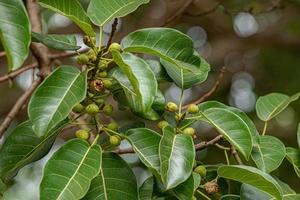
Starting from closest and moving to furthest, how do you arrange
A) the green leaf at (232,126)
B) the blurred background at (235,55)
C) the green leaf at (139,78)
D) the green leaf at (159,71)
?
the green leaf at (139,78)
the green leaf at (232,126)
the green leaf at (159,71)
the blurred background at (235,55)

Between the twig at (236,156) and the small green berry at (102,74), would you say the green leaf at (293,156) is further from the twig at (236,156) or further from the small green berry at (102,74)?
the small green berry at (102,74)

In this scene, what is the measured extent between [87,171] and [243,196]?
305 mm

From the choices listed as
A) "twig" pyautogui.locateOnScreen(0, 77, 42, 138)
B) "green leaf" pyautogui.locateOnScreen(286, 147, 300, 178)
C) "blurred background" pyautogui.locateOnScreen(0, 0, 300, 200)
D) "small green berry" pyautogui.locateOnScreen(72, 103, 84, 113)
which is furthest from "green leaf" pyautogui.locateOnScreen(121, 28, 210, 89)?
"blurred background" pyautogui.locateOnScreen(0, 0, 300, 200)

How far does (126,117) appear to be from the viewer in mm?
3191

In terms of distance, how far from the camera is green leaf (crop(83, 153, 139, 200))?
1.12 m

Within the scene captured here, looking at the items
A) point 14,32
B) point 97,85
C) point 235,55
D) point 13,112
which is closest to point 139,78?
point 97,85

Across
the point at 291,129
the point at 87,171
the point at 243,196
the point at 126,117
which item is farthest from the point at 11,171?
the point at 291,129

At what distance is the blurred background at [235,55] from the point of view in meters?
3.11

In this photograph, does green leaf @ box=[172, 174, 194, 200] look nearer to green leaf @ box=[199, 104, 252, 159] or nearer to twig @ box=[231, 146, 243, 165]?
green leaf @ box=[199, 104, 252, 159]

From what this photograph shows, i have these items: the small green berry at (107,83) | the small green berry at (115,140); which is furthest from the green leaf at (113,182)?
the small green berry at (107,83)

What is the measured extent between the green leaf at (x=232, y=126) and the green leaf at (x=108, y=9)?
0.80ft

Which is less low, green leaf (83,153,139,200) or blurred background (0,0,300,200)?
green leaf (83,153,139,200)

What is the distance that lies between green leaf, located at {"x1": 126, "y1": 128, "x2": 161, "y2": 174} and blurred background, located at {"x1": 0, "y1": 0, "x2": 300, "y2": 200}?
65.3 inches

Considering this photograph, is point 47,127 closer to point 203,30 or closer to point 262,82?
point 203,30
